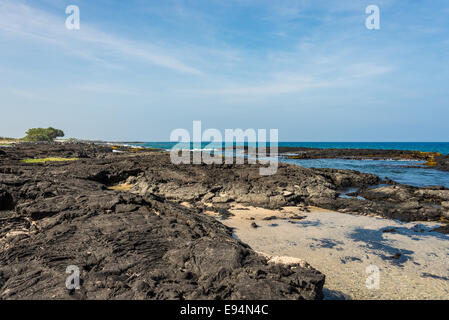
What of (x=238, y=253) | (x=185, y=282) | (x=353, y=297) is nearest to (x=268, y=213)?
(x=353, y=297)

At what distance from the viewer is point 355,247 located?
34.9 feet

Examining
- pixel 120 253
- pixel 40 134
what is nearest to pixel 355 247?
pixel 120 253

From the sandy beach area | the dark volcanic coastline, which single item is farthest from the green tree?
the sandy beach area

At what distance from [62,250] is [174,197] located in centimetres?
1235

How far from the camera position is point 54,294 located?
485 cm

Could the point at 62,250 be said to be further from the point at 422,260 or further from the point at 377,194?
the point at 377,194

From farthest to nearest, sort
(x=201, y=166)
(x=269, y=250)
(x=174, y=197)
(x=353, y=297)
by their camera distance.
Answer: (x=201, y=166), (x=174, y=197), (x=269, y=250), (x=353, y=297)

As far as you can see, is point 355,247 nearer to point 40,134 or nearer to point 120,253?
point 120,253

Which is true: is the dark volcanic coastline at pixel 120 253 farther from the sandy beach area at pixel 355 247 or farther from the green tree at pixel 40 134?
the green tree at pixel 40 134

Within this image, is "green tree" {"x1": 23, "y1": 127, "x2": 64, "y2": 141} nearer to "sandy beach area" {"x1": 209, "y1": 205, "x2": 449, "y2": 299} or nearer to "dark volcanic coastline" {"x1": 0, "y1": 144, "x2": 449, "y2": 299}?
"dark volcanic coastline" {"x1": 0, "y1": 144, "x2": 449, "y2": 299}

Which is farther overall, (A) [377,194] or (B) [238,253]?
(A) [377,194]

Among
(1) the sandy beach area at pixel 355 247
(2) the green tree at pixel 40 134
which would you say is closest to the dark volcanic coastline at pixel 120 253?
(1) the sandy beach area at pixel 355 247

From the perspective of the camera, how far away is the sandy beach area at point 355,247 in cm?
751
